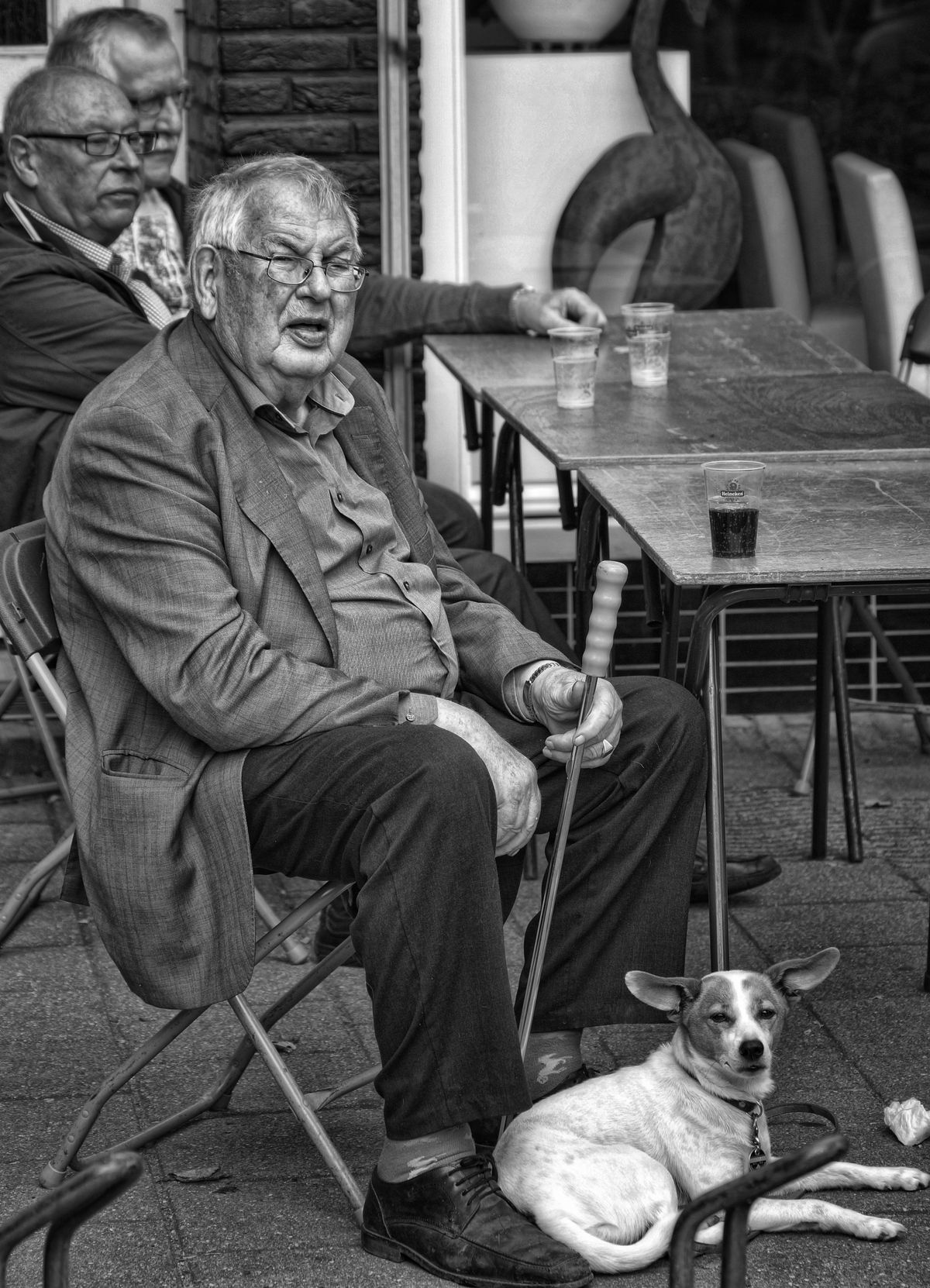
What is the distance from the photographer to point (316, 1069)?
3400mm

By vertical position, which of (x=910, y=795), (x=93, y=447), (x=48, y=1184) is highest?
(x=93, y=447)

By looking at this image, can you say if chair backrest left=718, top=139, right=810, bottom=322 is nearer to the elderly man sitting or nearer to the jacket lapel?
the elderly man sitting

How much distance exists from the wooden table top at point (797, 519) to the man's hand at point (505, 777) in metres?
0.38

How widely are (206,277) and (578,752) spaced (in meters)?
0.99

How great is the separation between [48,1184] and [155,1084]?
411 millimetres

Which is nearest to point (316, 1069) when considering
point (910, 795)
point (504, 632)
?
point (504, 632)

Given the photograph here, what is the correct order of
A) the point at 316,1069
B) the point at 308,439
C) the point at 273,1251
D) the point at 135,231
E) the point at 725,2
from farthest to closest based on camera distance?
the point at 725,2, the point at 135,231, the point at 316,1069, the point at 308,439, the point at 273,1251

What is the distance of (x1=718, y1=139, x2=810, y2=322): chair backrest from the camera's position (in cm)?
546

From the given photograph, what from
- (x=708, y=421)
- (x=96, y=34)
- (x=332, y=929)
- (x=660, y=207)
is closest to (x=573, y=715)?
(x=332, y=929)

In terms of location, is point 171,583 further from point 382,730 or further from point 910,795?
point 910,795

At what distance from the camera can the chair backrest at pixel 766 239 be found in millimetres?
5465

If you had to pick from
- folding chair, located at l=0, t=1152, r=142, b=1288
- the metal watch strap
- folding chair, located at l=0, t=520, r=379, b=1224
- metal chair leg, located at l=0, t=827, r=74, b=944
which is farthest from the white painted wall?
folding chair, located at l=0, t=1152, r=142, b=1288

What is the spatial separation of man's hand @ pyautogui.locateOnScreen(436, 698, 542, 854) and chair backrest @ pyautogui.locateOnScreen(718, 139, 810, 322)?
9.73 ft

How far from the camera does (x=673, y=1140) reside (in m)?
2.83
